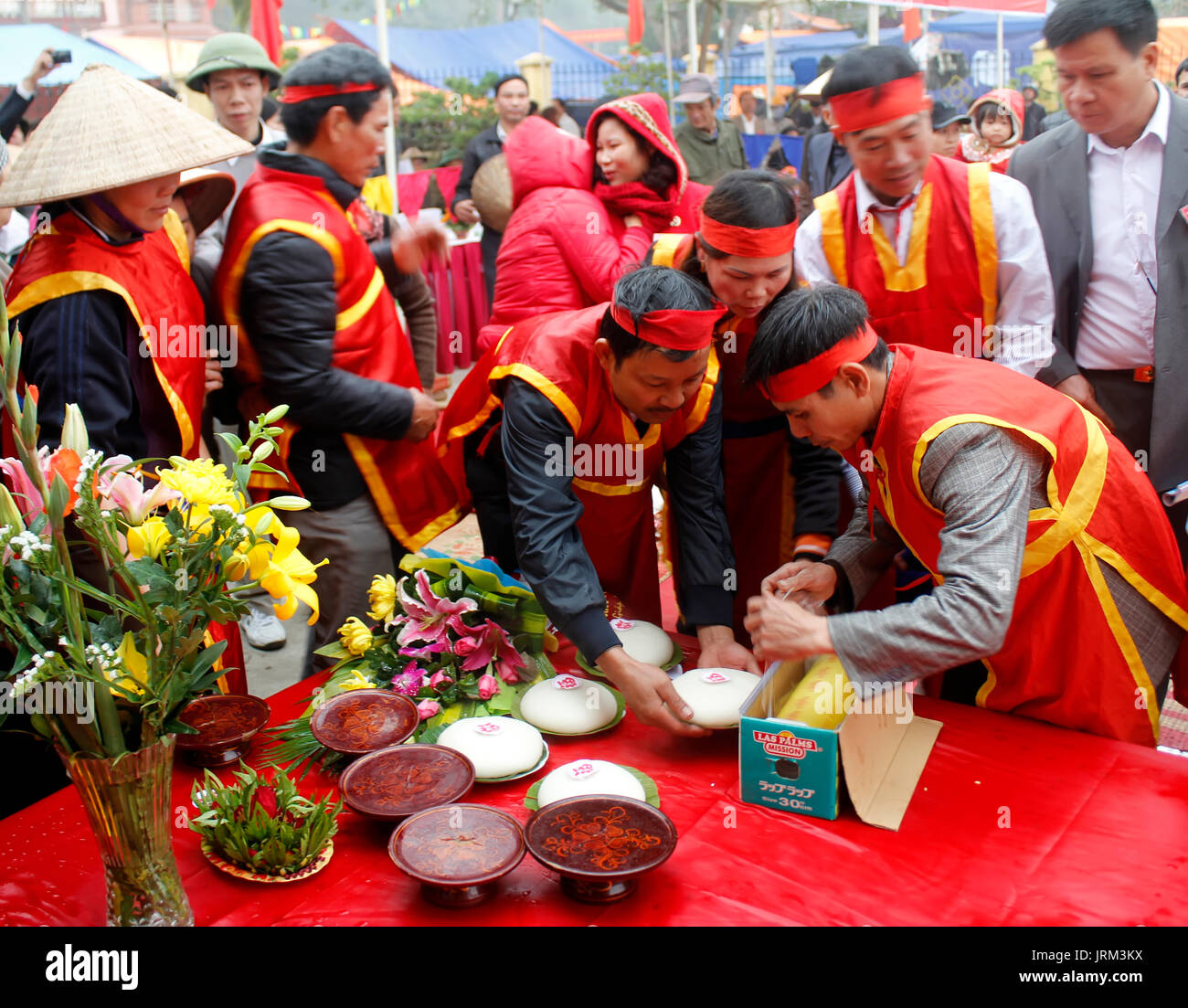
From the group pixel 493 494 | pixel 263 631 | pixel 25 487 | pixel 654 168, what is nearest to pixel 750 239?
pixel 493 494

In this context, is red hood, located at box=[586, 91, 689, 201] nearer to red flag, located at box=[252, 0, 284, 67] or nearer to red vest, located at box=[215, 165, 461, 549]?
→ red vest, located at box=[215, 165, 461, 549]

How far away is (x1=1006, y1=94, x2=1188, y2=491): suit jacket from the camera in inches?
89.0

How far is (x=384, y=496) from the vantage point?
99.3 inches

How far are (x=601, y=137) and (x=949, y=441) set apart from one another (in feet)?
Answer: 5.81

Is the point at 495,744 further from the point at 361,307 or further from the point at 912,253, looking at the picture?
the point at 912,253

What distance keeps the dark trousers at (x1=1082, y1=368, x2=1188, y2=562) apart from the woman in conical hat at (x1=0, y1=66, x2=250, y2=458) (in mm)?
1993

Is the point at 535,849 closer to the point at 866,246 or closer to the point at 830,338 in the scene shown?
the point at 830,338

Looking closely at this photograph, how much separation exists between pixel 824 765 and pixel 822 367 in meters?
0.59

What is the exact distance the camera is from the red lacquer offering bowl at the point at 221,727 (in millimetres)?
1580

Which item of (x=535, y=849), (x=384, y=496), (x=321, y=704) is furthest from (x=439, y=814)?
(x=384, y=496)

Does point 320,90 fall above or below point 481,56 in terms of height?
below

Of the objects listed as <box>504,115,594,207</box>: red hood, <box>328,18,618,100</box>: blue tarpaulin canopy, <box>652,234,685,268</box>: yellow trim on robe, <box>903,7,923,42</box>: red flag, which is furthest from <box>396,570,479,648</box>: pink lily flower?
<box>328,18,618,100</box>: blue tarpaulin canopy

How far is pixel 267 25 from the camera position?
5.45 meters
